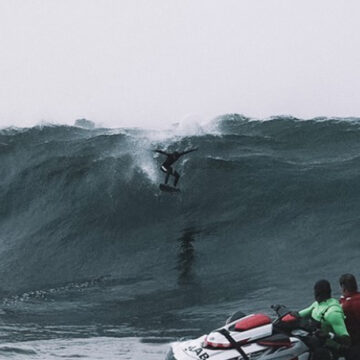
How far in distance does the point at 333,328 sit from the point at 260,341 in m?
1.07

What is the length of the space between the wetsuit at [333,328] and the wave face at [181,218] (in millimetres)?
8193

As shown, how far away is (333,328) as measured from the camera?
930 centimetres

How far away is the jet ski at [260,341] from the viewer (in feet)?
29.4

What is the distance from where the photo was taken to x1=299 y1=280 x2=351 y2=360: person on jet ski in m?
9.15

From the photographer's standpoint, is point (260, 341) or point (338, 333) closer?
point (260, 341)

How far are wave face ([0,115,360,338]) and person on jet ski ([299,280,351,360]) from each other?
26.8 ft

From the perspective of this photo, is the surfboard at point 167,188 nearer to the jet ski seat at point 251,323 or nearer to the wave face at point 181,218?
the wave face at point 181,218

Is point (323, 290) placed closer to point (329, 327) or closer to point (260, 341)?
point (329, 327)

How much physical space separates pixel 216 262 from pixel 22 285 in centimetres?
638

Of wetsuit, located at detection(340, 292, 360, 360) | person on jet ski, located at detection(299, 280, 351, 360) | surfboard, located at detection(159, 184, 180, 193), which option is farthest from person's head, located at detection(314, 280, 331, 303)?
surfboard, located at detection(159, 184, 180, 193)

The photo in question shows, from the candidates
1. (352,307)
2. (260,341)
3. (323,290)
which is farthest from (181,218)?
→ (260,341)

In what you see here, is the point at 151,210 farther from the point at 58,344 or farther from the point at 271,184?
the point at 58,344

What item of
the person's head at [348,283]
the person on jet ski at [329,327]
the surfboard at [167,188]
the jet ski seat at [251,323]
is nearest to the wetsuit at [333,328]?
the person on jet ski at [329,327]

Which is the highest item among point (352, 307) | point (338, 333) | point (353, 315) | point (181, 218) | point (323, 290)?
point (181, 218)
